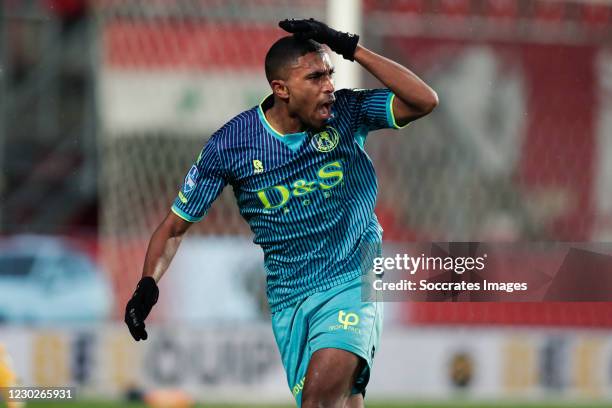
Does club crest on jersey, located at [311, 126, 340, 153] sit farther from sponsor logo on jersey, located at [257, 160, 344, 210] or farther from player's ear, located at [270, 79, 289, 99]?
player's ear, located at [270, 79, 289, 99]

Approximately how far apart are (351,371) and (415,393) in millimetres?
5590

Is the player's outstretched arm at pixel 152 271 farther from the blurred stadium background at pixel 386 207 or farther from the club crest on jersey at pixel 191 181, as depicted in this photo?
the blurred stadium background at pixel 386 207

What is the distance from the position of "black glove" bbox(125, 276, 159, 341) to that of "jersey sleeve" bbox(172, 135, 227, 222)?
0.39m

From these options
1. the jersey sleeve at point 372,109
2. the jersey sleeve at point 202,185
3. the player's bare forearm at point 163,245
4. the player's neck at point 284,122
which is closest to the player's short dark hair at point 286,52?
the player's neck at point 284,122

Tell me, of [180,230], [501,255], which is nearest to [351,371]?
[180,230]

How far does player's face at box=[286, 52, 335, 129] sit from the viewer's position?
5.52 meters

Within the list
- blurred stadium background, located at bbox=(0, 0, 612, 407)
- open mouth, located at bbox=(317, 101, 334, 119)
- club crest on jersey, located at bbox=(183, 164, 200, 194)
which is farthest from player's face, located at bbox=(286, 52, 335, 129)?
blurred stadium background, located at bbox=(0, 0, 612, 407)

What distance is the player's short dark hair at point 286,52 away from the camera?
5562 mm

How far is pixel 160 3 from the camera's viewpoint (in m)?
10.7

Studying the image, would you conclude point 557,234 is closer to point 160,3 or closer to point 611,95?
point 611,95

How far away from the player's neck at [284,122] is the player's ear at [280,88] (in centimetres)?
8

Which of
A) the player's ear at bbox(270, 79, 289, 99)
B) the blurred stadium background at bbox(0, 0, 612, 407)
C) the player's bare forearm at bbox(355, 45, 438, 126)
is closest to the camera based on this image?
the player's bare forearm at bbox(355, 45, 438, 126)

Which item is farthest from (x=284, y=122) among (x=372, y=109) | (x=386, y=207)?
(x=386, y=207)

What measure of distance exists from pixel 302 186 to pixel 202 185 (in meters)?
0.48
